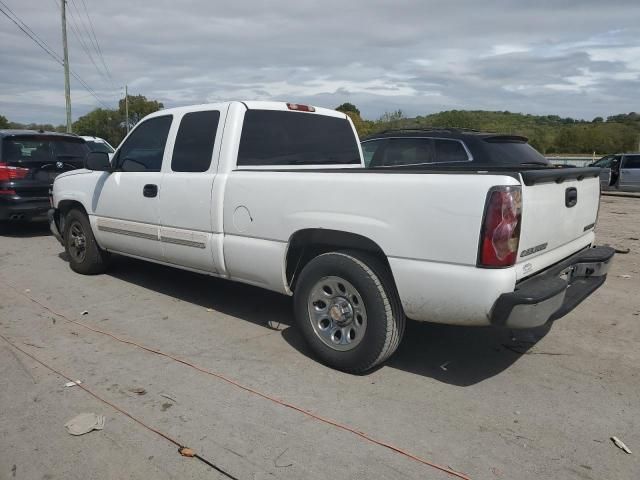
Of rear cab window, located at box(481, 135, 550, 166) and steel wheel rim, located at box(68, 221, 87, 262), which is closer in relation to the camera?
steel wheel rim, located at box(68, 221, 87, 262)

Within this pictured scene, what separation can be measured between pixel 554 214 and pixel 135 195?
386 cm

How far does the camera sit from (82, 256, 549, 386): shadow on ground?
4109 mm

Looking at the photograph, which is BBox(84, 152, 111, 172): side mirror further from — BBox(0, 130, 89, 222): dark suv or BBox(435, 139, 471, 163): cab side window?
BBox(435, 139, 471, 163): cab side window

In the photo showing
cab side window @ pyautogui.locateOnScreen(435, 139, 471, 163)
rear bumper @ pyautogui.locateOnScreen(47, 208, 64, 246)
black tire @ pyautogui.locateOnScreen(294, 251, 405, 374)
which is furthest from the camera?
cab side window @ pyautogui.locateOnScreen(435, 139, 471, 163)

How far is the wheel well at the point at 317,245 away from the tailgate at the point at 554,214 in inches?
35.8

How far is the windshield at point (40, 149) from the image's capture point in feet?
29.9

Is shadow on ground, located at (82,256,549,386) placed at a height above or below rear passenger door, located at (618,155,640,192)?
below

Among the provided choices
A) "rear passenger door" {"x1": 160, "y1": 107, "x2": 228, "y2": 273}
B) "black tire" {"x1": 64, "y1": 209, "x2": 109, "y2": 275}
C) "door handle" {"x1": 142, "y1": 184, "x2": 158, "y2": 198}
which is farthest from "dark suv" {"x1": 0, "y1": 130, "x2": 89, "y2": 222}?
"rear passenger door" {"x1": 160, "y1": 107, "x2": 228, "y2": 273}

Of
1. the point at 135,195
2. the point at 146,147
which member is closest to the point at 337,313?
the point at 135,195

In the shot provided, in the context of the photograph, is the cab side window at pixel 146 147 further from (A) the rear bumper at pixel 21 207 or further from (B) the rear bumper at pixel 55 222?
(A) the rear bumper at pixel 21 207

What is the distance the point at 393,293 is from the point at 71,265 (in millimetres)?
4784

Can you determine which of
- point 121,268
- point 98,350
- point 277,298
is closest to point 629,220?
point 277,298

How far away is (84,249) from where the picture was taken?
261 inches

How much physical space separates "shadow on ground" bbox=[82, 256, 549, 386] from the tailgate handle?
1.25m
